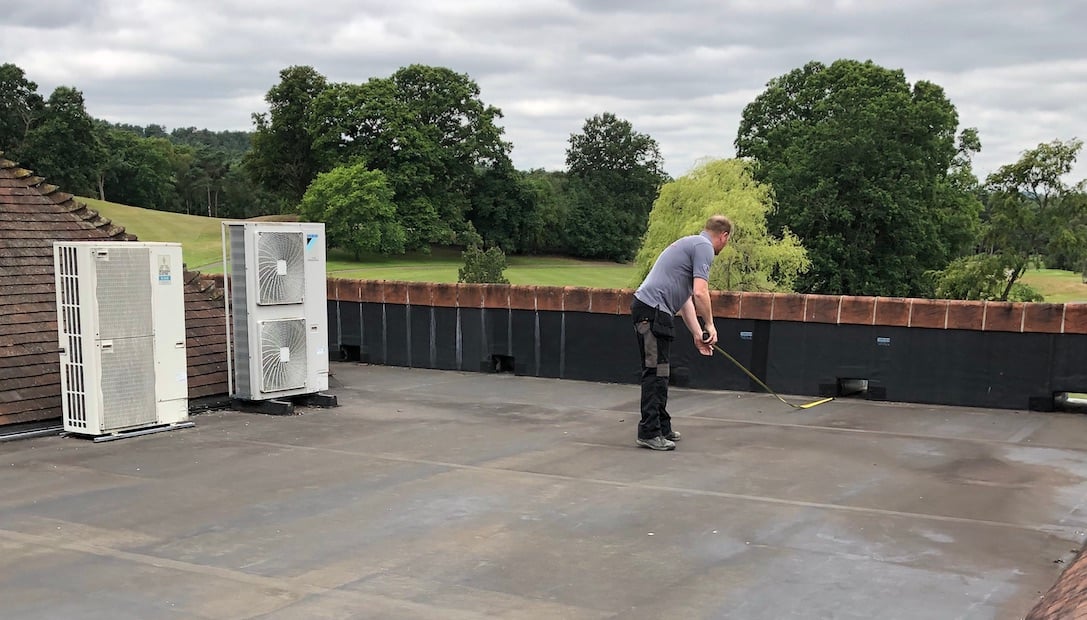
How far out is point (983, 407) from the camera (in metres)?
8.69

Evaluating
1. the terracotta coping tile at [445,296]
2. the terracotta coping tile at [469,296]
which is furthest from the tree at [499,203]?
the terracotta coping tile at [469,296]

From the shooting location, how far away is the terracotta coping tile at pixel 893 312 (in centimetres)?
902

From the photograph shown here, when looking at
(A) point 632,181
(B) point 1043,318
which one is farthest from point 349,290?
(A) point 632,181

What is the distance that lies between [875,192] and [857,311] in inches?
1460

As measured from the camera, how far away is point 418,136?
69.1m

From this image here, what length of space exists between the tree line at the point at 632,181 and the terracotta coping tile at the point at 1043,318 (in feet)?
80.9

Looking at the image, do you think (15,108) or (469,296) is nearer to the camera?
(469,296)

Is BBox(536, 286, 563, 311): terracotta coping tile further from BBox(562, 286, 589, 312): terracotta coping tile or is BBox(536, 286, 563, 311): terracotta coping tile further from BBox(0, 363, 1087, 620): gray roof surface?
BBox(0, 363, 1087, 620): gray roof surface

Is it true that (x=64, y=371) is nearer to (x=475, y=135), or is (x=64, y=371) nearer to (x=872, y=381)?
(x=872, y=381)

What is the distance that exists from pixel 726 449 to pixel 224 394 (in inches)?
206

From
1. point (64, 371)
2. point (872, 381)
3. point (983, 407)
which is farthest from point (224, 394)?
point (983, 407)

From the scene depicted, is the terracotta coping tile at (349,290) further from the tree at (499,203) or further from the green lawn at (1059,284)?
the tree at (499,203)

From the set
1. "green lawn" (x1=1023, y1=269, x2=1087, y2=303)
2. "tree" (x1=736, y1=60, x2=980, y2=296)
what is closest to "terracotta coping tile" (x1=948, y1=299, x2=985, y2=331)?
"green lawn" (x1=1023, y1=269, x2=1087, y2=303)

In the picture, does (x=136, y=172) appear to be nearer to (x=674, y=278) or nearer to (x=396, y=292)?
(x=396, y=292)
